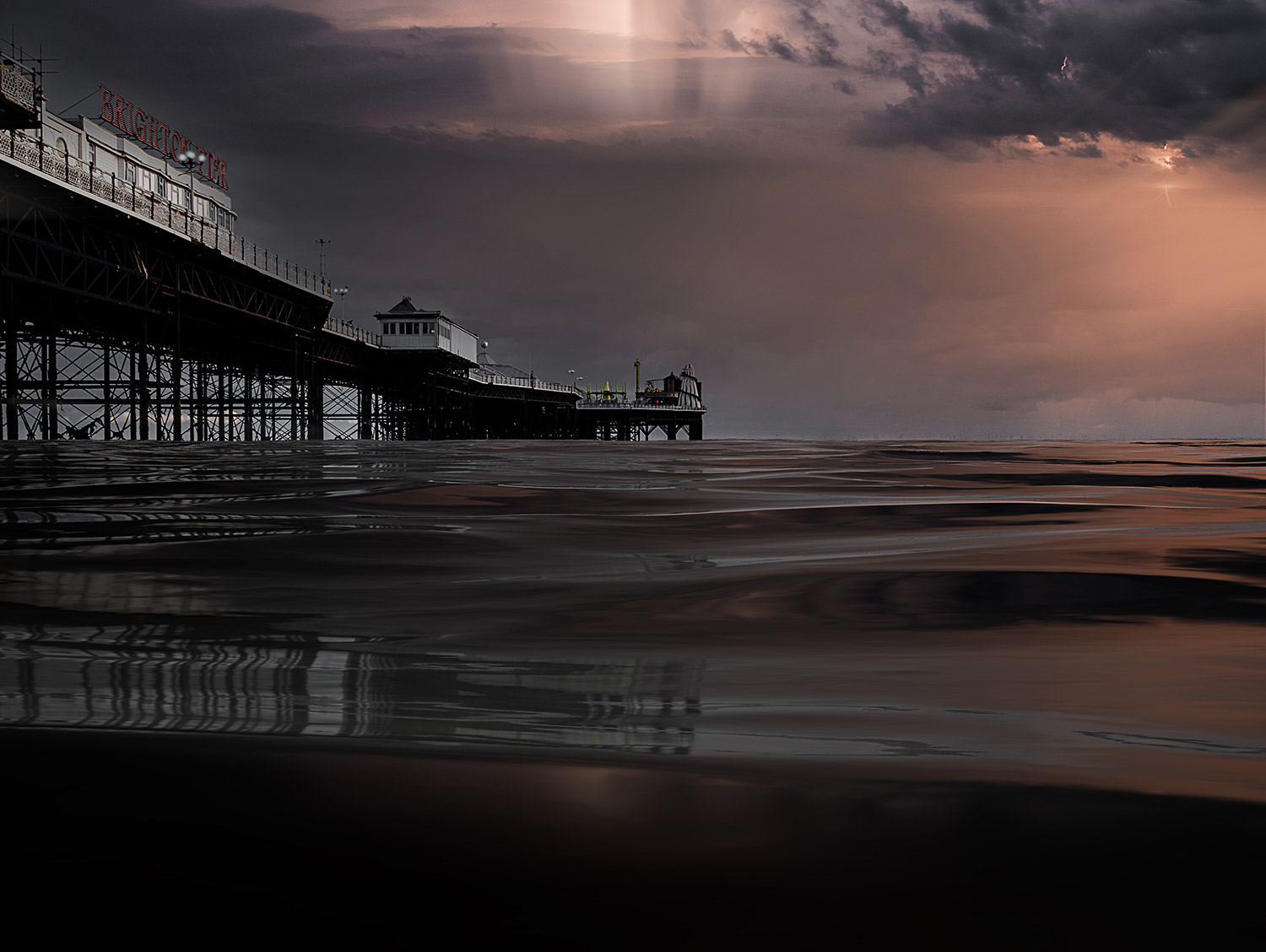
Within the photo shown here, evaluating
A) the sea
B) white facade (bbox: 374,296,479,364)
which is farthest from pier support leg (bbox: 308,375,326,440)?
the sea

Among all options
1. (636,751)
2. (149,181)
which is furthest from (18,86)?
(149,181)

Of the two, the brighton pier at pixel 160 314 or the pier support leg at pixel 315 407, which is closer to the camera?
the brighton pier at pixel 160 314

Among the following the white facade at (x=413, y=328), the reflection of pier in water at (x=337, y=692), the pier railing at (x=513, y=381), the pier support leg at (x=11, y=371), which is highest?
the white facade at (x=413, y=328)

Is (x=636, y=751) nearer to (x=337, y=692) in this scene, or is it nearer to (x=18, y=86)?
(x=337, y=692)

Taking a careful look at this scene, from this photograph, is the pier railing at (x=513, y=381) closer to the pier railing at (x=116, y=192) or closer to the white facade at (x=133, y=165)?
the white facade at (x=133, y=165)

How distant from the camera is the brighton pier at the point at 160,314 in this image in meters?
26.6

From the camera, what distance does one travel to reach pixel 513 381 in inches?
3735

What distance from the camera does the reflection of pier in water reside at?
1291 millimetres

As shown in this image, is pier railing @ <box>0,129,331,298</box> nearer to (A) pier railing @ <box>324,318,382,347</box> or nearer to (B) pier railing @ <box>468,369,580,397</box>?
(A) pier railing @ <box>324,318,382,347</box>

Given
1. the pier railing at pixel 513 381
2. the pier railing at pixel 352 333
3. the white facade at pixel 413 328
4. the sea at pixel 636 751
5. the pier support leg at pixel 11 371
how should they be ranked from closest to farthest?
the sea at pixel 636 751 < the pier support leg at pixel 11 371 < the pier railing at pixel 352 333 < the white facade at pixel 413 328 < the pier railing at pixel 513 381

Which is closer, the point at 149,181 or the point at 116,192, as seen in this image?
the point at 116,192

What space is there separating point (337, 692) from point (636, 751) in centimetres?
62

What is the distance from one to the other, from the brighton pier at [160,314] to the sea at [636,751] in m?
25.9

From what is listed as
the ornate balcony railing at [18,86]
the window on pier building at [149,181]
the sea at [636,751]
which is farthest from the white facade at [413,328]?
the sea at [636,751]
